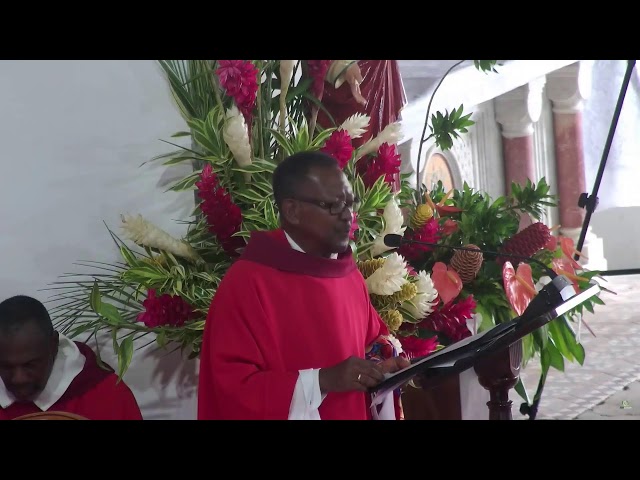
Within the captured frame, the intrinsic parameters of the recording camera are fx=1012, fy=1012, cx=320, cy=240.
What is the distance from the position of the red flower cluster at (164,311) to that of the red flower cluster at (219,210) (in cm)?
24

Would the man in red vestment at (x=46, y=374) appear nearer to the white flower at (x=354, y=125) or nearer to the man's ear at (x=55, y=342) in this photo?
the man's ear at (x=55, y=342)

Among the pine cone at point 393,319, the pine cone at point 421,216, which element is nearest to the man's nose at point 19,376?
the pine cone at point 393,319

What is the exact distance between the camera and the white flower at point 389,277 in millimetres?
3064

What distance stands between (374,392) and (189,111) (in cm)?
125

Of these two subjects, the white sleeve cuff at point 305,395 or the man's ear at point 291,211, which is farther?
the man's ear at point 291,211

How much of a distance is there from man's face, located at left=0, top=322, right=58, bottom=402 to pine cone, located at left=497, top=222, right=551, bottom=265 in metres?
1.66

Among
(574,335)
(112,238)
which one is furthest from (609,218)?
(112,238)

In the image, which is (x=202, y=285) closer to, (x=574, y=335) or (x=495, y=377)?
(x=495, y=377)

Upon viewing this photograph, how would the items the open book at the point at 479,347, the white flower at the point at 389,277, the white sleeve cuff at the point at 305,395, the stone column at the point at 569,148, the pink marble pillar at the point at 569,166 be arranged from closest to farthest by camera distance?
the open book at the point at 479,347
the white sleeve cuff at the point at 305,395
the white flower at the point at 389,277
the stone column at the point at 569,148
the pink marble pillar at the point at 569,166

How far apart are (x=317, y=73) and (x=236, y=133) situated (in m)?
0.45

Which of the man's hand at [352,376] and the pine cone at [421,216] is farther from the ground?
the pine cone at [421,216]

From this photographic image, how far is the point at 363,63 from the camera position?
3680 millimetres

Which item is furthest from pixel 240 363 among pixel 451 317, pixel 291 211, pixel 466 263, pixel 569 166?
pixel 569 166

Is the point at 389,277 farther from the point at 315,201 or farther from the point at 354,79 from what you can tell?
the point at 354,79
